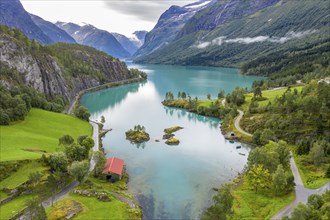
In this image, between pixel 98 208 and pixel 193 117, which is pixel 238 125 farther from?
pixel 98 208

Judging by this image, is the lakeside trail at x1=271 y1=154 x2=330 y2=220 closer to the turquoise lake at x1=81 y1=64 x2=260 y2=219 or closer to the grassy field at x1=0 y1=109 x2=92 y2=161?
the turquoise lake at x1=81 y1=64 x2=260 y2=219

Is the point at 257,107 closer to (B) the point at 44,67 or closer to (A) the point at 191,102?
(A) the point at 191,102

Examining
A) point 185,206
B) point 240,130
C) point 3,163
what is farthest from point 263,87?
point 3,163

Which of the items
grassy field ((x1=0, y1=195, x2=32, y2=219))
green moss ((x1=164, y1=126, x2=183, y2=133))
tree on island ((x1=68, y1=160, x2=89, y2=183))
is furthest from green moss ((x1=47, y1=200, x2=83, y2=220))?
green moss ((x1=164, y1=126, x2=183, y2=133))

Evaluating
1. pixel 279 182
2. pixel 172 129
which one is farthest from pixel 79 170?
pixel 172 129

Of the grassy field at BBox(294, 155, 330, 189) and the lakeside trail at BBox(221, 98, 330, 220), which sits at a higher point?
the grassy field at BBox(294, 155, 330, 189)

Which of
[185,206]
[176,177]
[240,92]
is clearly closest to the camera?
[185,206]
